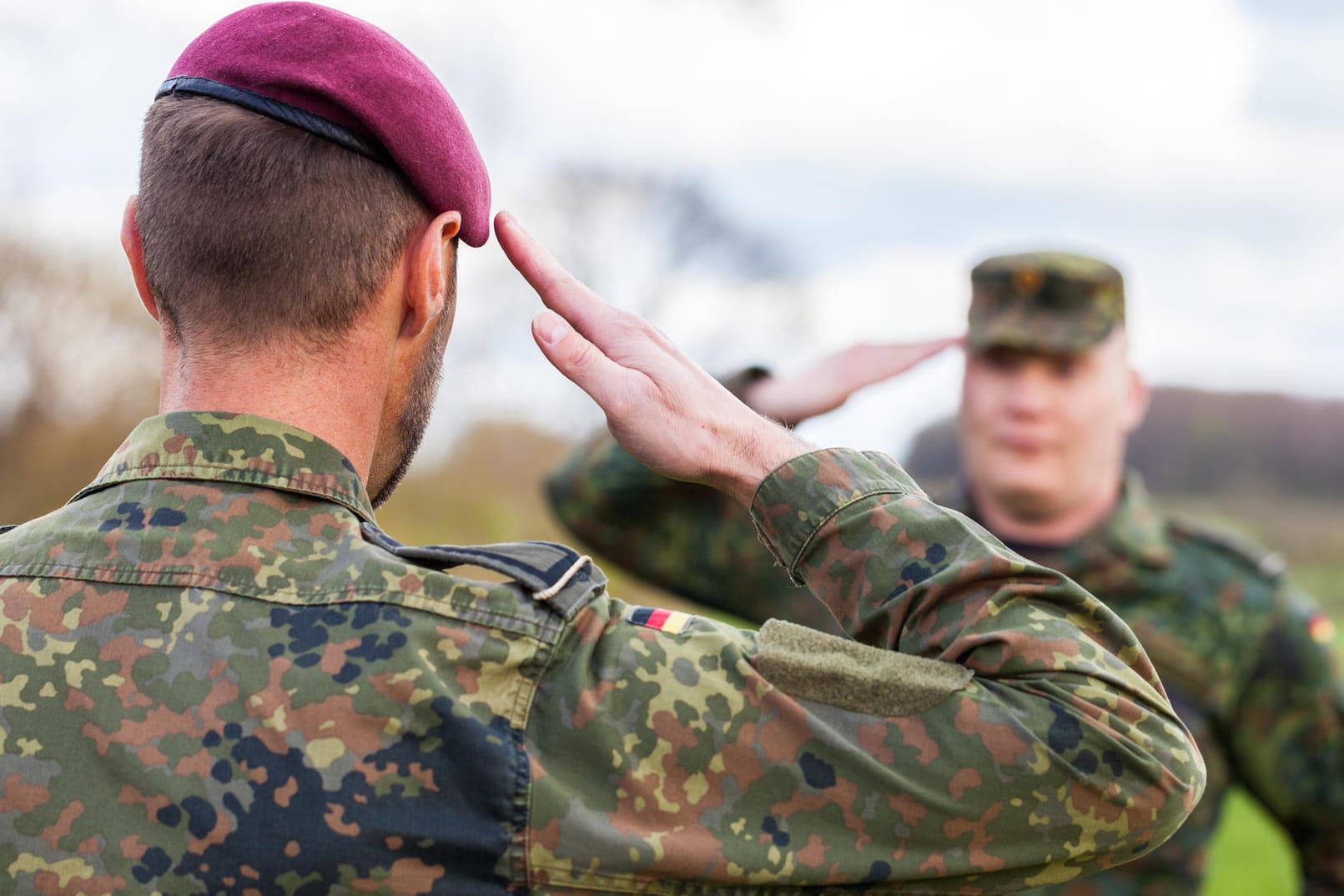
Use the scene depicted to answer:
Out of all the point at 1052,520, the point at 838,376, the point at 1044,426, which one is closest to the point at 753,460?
the point at 838,376

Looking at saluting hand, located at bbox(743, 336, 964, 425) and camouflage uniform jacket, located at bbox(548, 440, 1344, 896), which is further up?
saluting hand, located at bbox(743, 336, 964, 425)

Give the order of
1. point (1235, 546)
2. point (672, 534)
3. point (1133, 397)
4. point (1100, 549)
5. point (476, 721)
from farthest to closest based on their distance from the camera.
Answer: point (1133, 397) < point (1235, 546) < point (1100, 549) < point (672, 534) < point (476, 721)

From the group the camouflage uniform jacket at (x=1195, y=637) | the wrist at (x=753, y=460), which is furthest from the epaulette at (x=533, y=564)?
the camouflage uniform jacket at (x=1195, y=637)

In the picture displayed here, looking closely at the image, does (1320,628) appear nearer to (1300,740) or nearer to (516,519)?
(1300,740)

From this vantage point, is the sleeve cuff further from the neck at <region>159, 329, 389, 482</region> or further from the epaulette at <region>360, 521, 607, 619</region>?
the neck at <region>159, 329, 389, 482</region>

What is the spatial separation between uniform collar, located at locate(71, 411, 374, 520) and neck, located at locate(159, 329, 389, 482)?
0.06 ft

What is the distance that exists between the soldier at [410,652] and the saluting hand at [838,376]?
1.21 metres

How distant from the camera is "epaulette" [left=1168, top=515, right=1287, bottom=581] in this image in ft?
15.7

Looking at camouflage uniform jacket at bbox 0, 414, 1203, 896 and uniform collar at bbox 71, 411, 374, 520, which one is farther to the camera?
uniform collar at bbox 71, 411, 374, 520

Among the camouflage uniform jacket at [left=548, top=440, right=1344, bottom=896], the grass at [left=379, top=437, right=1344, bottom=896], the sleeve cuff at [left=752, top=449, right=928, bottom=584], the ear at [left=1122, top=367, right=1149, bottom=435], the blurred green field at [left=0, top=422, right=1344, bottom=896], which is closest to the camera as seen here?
the sleeve cuff at [left=752, top=449, right=928, bottom=584]

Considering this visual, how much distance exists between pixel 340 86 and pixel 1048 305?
3448 millimetres

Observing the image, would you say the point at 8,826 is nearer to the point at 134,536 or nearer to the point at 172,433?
the point at 134,536

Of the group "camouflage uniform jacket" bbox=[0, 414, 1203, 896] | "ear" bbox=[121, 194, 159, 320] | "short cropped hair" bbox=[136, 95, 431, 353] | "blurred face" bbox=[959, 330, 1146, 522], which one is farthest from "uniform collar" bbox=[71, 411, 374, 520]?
"blurred face" bbox=[959, 330, 1146, 522]

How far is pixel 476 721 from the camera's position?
1621mm
